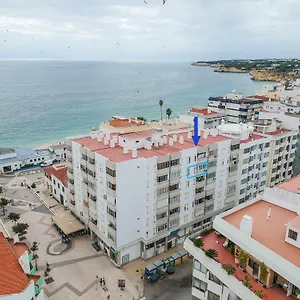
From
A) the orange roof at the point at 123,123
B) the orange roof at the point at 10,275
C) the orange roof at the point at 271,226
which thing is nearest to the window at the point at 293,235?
the orange roof at the point at 271,226

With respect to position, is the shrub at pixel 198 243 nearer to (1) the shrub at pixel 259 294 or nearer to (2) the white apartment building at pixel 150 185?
(1) the shrub at pixel 259 294

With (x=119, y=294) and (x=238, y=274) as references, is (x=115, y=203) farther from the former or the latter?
(x=238, y=274)

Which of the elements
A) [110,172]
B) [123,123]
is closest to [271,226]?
[110,172]

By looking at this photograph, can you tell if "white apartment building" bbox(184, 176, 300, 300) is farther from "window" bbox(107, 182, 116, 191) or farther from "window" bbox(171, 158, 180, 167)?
"window" bbox(107, 182, 116, 191)

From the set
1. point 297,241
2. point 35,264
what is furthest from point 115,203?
point 297,241

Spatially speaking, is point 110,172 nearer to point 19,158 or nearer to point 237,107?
point 19,158
